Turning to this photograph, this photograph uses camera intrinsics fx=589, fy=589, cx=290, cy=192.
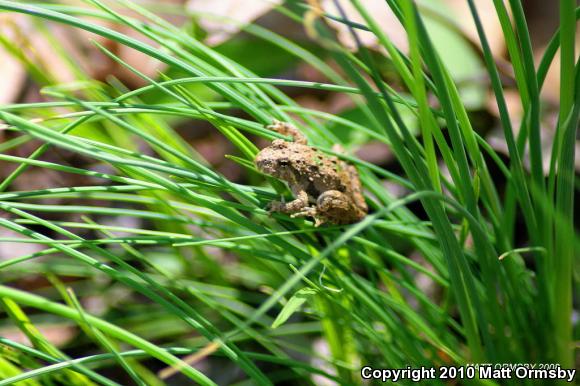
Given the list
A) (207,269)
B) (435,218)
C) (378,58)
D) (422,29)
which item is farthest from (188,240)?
(378,58)

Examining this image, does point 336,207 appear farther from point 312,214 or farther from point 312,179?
point 312,179

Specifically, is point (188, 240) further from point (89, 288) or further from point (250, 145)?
point (89, 288)

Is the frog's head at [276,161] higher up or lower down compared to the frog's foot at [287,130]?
lower down

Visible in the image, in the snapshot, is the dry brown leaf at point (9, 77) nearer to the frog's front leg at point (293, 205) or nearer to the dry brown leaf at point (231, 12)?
the dry brown leaf at point (231, 12)

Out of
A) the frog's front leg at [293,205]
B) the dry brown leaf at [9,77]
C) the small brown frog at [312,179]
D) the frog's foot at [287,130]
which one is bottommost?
the frog's front leg at [293,205]

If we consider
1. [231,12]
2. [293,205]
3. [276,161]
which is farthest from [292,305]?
[231,12]

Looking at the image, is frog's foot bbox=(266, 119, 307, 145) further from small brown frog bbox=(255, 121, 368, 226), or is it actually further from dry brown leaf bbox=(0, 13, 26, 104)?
dry brown leaf bbox=(0, 13, 26, 104)

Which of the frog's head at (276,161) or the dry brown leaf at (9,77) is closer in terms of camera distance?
the frog's head at (276,161)

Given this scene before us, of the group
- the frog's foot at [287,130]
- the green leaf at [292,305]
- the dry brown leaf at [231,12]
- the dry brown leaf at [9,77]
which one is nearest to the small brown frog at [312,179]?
the frog's foot at [287,130]

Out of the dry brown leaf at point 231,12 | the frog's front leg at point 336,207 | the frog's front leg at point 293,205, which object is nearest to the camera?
the frog's front leg at point 293,205
